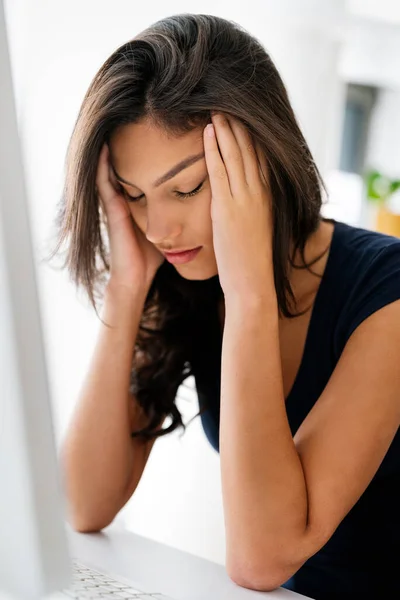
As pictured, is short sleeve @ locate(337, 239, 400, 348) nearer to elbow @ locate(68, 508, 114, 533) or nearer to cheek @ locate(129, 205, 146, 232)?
cheek @ locate(129, 205, 146, 232)

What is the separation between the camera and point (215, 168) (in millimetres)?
921

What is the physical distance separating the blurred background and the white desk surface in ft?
0.70

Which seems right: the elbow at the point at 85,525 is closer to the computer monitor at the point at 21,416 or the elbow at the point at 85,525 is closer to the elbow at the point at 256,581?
the elbow at the point at 256,581

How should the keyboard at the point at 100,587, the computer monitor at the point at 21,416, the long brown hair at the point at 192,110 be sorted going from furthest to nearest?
the long brown hair at the point at 192,110
the keyboard at the point at 100,587
the computer monitor at the point at 21,416

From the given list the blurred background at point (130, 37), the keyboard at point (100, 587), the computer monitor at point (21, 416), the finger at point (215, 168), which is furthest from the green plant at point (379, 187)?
the computer monitor at point (21, 416)

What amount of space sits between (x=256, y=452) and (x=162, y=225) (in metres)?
0.30

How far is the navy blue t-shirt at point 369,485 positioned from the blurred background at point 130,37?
0.33 metres

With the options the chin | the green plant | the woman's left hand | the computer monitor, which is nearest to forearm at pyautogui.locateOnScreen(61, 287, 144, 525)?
the chin

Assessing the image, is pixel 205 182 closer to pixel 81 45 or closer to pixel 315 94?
pixel 81 45

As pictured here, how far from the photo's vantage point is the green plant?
A: 10.0ft

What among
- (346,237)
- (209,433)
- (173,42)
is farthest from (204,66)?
(209,433)

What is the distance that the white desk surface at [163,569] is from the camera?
0.77 m

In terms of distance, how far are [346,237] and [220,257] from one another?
0.24 metres

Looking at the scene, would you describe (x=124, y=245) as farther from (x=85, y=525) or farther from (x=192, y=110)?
(x=85, y=525)
